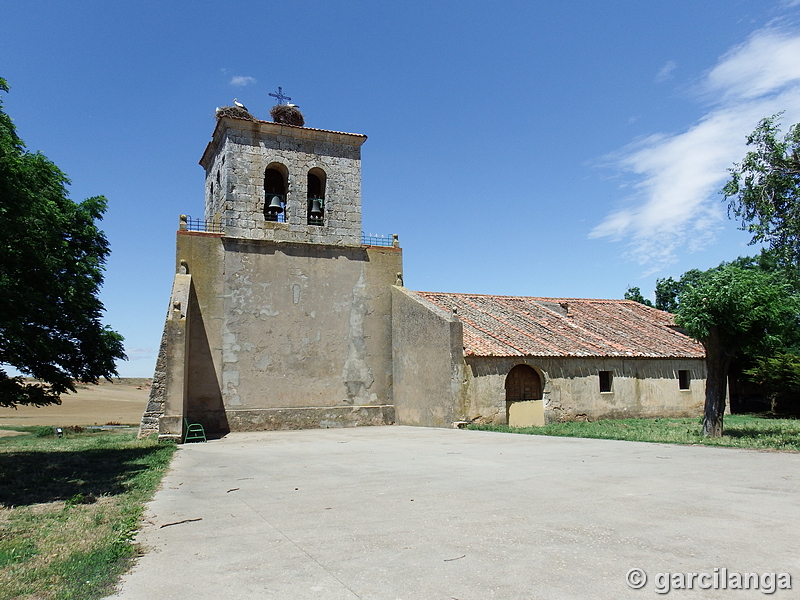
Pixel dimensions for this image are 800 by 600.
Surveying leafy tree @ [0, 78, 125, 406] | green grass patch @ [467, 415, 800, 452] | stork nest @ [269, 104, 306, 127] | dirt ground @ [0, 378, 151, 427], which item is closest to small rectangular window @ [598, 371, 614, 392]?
green grass patch @ [467, 415, 800, 452]

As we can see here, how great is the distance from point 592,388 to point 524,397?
284 cm

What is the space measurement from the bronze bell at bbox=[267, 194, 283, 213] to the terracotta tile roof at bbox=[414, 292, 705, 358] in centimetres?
582

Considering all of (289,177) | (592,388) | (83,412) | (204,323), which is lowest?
(83,412)

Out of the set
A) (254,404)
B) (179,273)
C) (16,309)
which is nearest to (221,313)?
(179,273)

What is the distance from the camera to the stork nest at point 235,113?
1856 cm

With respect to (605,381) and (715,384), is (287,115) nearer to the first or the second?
(605,381)

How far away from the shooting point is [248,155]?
731 inches

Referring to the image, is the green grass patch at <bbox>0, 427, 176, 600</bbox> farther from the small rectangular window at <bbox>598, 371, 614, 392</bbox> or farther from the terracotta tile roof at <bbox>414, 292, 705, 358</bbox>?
the small rectangular window at <bbox>598, 371, 614, 392</bbox>

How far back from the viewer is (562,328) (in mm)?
21859

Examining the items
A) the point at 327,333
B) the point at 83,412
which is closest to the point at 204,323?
the point at 327,333

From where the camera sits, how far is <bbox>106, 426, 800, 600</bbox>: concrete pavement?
3.74 metres

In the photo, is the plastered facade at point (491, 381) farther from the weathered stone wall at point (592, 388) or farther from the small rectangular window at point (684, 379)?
the small rectangular window at point (684, 379)

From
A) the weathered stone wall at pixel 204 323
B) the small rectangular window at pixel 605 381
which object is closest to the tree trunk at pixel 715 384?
the small rectangular window at pixel 605 381

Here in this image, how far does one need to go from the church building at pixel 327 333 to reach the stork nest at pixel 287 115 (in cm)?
74
